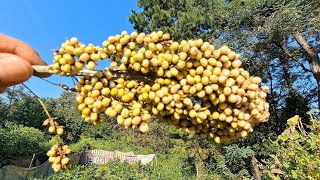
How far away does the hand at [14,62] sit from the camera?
105 cm

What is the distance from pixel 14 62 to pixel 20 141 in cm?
2039

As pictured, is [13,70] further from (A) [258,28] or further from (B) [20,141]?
(B) [20,141]

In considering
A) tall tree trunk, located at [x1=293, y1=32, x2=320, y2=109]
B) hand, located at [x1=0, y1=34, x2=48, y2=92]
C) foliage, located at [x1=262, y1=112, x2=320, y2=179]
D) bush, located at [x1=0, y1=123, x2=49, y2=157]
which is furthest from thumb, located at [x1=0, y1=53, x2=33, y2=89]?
bush, located at [x1=0, y1=123, x2=49, y2=157]

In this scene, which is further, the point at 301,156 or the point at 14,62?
the point at 301,156

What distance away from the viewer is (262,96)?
1.18 m

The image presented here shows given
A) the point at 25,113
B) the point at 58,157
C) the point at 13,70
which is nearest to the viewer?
the point at 13,70

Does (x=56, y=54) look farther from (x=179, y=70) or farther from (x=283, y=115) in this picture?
(x=283, y=115)

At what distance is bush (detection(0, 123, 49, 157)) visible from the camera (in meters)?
19.1

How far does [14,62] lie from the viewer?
1063 mm

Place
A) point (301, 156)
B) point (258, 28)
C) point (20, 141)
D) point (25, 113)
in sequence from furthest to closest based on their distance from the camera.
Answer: point (25, 113) → point (20, 141) → point (258, 28) → point (301, 156)

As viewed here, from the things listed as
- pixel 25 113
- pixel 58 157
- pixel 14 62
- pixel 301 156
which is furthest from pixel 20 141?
pixel 14 62

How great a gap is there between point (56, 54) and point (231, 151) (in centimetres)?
1154

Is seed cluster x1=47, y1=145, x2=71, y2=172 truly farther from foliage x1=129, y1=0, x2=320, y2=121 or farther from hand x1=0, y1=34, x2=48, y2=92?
foliage x1=129, y1=0, x2=320, y2=121

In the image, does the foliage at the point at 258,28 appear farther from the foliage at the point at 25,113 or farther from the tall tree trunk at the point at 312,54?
the foliage at the point at 25,113
